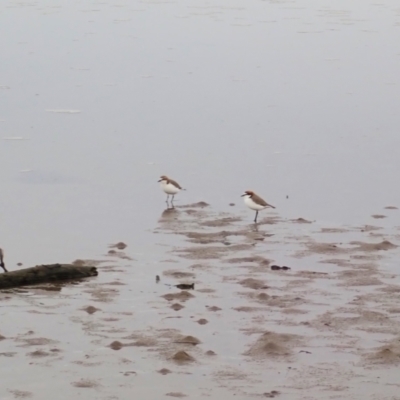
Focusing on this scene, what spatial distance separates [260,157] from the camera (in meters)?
20.3

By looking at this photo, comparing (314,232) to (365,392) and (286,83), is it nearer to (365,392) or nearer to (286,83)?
(365,392)

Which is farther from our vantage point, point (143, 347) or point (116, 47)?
point (116, 47)

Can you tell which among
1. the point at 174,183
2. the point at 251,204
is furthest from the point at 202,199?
the point at 251,204

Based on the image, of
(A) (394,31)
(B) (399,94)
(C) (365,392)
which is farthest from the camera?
(A) (394,31)

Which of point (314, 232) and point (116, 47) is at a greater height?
point (116, 47)

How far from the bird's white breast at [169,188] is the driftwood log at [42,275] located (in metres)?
4.94

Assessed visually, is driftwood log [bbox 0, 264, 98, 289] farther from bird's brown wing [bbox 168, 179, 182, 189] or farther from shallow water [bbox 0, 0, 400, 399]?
bird's brown wing [bbox 168, 179, 182, 189]

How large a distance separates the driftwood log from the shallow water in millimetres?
201

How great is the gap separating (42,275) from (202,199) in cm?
568

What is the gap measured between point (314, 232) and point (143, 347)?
18.3 ft

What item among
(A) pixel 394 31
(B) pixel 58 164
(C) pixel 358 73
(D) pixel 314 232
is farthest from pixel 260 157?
(A) pixel 394 31

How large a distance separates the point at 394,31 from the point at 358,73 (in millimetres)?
9155

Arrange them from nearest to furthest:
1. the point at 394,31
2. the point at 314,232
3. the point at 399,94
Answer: the point at 314,232 < the point at 399,94 < the point at 394,31

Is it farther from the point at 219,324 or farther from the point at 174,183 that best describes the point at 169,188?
the point at 219,324
